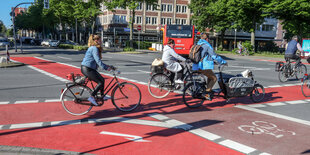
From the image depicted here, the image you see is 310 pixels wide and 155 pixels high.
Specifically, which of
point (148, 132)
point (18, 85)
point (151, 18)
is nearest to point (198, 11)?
point (151, 18)

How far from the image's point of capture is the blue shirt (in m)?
5.91

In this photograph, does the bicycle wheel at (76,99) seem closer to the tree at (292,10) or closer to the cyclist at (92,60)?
the cyclist at (92,60)

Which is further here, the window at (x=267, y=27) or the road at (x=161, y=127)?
the window at (x=267, y=27)

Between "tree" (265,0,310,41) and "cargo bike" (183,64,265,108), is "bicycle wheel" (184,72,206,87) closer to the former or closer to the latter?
"cargo bike" (183,64,265,108)

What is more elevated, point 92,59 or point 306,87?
point 92,59

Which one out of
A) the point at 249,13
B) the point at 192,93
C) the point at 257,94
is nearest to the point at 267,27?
the point at 249,13

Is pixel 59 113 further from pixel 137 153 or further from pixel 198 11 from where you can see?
pixel 198 11

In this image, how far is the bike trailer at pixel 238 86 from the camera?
7.55 m

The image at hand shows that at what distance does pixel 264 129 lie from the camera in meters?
5.64

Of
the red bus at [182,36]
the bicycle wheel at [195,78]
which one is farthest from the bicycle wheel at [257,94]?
the red bus at [182,36]

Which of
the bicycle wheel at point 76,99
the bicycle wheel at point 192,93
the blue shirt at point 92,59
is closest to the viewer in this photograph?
the blue shirt at point 92,59

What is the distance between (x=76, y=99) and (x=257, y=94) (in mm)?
5252

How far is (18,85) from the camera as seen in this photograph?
33.0 feet

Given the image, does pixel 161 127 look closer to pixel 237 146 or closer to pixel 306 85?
pixel 237 146
